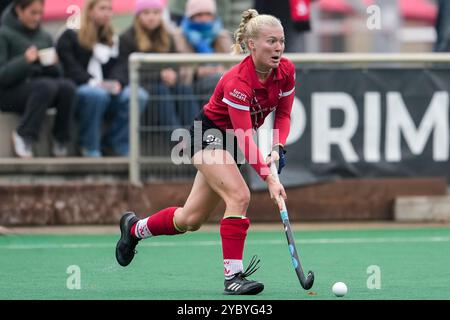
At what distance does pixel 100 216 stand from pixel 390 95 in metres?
3.04

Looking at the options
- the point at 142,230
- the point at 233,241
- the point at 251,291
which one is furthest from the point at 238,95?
the point at 142,230

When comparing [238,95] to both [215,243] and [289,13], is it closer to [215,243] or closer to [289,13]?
[215,243]

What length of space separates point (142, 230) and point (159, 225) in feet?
0.66

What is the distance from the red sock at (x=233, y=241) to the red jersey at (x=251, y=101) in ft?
1.12

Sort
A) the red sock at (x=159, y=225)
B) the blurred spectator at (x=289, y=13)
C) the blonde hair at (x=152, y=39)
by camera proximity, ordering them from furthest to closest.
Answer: the blurred spectator at (x=289, y=13) → the blonde hair at (x=152, y=39) → the red sock at (x=159, y=225)

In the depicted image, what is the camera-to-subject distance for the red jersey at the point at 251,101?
760cm

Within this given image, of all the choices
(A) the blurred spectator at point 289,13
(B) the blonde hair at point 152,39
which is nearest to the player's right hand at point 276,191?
(B) the blonde hair at point 152,39

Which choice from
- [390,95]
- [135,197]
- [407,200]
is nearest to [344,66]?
[390,95]

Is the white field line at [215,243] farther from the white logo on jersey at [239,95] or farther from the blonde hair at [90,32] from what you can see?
the white logo on jersey at [239,95]

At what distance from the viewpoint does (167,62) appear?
12594 mm

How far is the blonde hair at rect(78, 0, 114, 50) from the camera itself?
12578 millimetres

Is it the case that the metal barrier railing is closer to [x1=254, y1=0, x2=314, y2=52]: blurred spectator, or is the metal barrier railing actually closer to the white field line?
[x1=254, y1=0, x2=314, y2=52]: blurred spectator

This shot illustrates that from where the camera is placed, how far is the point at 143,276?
28.5ft

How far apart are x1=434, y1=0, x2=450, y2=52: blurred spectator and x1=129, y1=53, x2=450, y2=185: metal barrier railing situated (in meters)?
0.87
